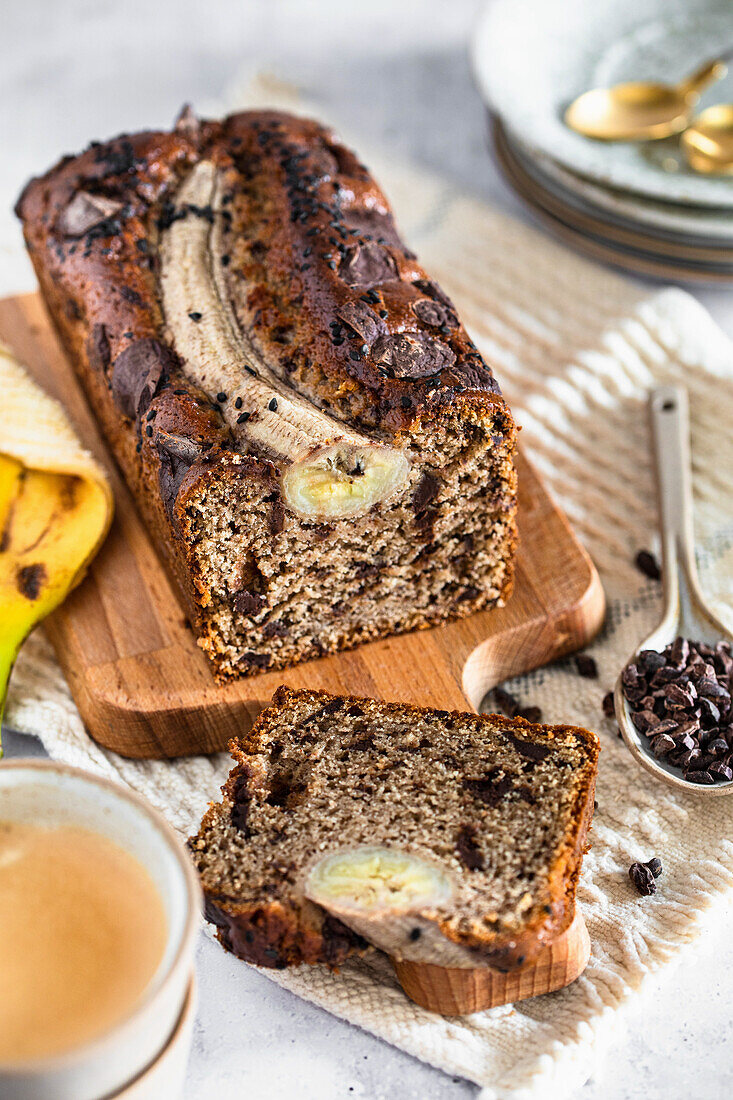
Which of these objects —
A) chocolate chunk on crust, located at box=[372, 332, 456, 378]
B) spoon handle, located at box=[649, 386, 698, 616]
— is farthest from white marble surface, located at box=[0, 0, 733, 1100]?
chocolate chunk on crust, located at box=[372, 332, 456, 378]

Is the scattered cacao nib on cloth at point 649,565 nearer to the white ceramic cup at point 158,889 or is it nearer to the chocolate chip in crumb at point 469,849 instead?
the chocolate chip in crumb at point 469,849

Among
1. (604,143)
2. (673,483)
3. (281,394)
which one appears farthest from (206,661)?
(604,143)

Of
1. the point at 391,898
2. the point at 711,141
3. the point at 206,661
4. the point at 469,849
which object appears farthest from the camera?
the point at 711,141

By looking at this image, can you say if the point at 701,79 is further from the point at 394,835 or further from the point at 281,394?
the point at 394,835

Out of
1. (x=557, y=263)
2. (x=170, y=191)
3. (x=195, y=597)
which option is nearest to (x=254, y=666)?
(x=195, y=597)

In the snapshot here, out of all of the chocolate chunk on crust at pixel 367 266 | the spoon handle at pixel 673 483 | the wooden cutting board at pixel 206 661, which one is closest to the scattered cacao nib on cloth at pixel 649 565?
the spoon handle at pixel 673 483

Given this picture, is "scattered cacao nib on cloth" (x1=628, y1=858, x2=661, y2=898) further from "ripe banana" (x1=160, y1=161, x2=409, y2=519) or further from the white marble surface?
the white marble surface
